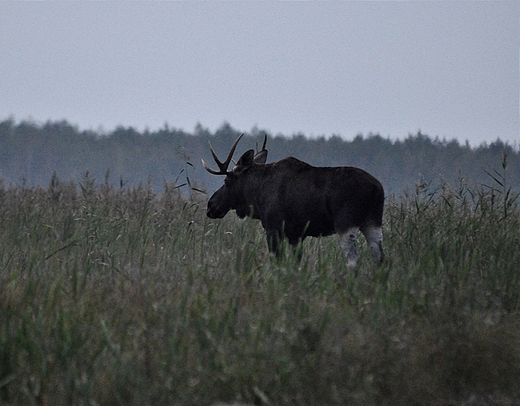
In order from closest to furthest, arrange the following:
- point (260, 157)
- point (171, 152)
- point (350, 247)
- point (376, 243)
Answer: point (350, 247) → point (376, 243) → point (260, 157) → point (171, 152)

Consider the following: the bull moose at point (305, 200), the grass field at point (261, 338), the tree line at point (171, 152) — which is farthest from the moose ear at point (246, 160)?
the tree line at point (171, 152)

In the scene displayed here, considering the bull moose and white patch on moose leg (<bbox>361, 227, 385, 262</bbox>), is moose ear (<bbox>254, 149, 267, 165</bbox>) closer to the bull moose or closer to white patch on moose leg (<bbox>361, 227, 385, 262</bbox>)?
the bull moose

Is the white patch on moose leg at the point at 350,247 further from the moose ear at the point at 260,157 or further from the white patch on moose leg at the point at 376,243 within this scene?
the moose ear at the point at 260,157

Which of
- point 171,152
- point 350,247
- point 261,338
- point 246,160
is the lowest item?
point 261,338

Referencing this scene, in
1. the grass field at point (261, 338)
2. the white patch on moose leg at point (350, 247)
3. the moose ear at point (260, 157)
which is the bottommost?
the grass field at point (261, 338)

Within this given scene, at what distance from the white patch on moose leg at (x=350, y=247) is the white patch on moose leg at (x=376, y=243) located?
19 centimetres

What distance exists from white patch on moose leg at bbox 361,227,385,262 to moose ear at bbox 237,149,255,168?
186cm

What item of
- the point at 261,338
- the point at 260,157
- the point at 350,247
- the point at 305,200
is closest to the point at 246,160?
the point at 260,157

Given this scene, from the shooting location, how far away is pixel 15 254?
8.18 m

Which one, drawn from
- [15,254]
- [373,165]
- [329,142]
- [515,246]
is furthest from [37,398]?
[329,142]

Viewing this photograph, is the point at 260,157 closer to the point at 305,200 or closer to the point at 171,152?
the point at 305,200

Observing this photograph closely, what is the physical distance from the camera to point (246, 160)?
8867mm

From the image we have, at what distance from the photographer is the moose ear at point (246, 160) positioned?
8.79 metres

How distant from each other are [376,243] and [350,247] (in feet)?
0.92
